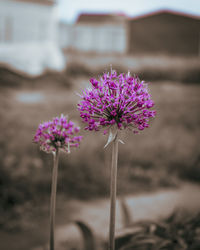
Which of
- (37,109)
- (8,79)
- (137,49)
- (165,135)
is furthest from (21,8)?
(165,135)

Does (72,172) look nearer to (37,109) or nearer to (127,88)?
(37,109)

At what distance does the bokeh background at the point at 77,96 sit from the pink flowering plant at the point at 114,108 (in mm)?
1631

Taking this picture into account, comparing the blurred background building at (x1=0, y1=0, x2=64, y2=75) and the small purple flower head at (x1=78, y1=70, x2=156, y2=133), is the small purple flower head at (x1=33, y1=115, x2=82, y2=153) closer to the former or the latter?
the small purple flower head at (x1=78, y1=70, x2=156, y2=133)

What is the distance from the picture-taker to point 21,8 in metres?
2.88

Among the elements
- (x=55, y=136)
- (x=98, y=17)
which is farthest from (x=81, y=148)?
(x=55, y=136)

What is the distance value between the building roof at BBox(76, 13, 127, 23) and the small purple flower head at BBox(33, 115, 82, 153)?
2.61 metres

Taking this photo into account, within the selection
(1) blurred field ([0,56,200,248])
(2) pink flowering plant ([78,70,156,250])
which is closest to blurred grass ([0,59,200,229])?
(1) blurred field ([0,56,200,248])

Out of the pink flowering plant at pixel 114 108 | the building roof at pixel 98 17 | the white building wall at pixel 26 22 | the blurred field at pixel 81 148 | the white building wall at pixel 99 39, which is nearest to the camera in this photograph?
the pink flowering plant at pixel 114 108

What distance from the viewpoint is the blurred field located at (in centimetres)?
235

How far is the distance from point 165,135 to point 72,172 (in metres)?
1.02

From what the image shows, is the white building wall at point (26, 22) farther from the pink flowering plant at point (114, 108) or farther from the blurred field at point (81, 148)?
the pink flowering plant at point (114, 108)

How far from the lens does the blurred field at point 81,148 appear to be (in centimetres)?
235

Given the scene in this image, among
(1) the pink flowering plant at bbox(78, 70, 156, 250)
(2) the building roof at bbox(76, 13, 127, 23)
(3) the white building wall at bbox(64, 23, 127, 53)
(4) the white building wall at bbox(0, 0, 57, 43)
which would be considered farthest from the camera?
(3) the white building wall at bbox(64, 23, 127, 53)

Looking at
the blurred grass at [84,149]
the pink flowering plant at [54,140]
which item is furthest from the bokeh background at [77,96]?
the pink flowering plant at [54,140]
